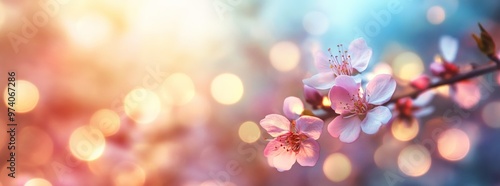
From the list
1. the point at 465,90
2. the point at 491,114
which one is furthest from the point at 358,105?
the point at 491,114

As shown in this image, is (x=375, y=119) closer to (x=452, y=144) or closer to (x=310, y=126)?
(x=310, y=126)

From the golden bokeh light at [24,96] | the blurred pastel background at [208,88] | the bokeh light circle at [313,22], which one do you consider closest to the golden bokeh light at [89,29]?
the blurred pastel background at [208,88]

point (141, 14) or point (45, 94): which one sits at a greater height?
point (141, 14)

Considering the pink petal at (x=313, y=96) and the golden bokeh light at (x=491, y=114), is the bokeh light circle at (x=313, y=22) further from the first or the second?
the pink petal at (x=313, y=96)

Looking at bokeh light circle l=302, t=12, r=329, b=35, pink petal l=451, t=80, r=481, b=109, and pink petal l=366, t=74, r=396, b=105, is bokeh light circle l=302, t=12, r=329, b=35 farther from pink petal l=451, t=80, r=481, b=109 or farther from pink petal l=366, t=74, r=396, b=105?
pink petal l=366, t=74, r=396, b=105

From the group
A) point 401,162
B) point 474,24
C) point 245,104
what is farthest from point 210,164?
point 474,24

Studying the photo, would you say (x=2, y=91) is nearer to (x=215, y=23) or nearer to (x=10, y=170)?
(x=10, y=170)
